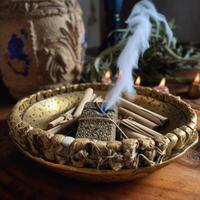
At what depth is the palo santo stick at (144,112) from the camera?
1.92 ft

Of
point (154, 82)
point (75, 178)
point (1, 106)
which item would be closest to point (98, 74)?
point (154, 82)

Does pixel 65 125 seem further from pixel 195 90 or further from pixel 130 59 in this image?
pixel 195 90

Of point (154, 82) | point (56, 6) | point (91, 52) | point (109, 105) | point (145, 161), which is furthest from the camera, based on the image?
point (91, 52)

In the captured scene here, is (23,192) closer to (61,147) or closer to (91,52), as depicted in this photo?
(61,147)

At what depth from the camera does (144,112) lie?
0.61 meters

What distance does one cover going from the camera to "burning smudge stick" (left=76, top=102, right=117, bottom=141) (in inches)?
19.6

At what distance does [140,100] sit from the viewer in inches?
26.2

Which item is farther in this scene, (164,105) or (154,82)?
(154,82)

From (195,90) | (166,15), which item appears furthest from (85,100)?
(166,15)

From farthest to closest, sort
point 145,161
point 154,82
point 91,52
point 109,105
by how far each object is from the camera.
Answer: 1. point 91,52
2. point 154,82
3. point 109,105
4. point 145,161

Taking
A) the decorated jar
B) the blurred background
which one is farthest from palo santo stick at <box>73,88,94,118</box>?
the blurred background

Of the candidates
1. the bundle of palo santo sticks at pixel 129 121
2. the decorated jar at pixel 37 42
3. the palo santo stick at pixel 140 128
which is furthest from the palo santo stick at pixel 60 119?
the decorated jar at pixel 37 42

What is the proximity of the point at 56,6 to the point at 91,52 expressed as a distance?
581 mm

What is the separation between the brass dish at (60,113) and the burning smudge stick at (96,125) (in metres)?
0.06
